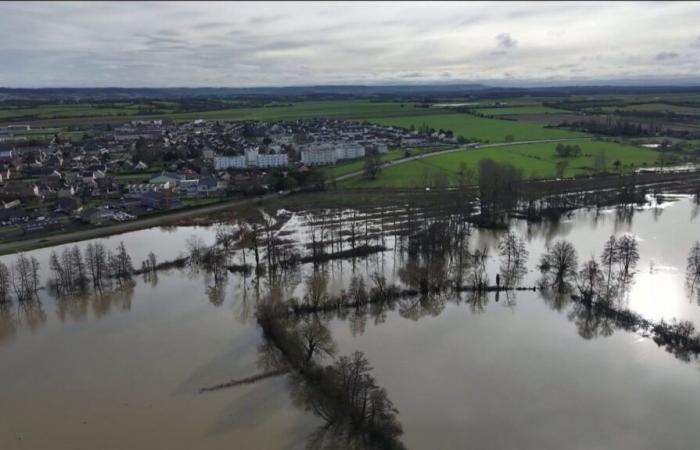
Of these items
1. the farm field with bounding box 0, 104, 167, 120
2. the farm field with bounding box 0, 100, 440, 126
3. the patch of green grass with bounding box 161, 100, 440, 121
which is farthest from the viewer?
the patch of green grass with bounding box 161, 100, 440, 121

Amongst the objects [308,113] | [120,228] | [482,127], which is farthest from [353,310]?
[308,113]

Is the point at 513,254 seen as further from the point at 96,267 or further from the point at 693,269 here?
the point at 96,267

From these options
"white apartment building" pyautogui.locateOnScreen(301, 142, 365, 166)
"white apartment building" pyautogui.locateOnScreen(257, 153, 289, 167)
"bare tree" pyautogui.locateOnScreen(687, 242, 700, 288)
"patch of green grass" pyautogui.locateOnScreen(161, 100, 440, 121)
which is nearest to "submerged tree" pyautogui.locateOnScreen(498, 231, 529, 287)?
"bare tree" pyautogui.locateOnScreen(687, 242, 700, 288)

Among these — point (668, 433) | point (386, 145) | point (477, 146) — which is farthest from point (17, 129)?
point (668, 433)

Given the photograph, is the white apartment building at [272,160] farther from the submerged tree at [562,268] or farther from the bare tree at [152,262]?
the submerged tree at [562,268]

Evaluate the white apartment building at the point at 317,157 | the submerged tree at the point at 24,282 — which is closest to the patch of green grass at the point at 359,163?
the white apartment building at the point at 317,157

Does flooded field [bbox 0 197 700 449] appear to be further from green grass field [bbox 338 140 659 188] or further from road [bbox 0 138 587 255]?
green grass field [bbox 338 140 659 188]

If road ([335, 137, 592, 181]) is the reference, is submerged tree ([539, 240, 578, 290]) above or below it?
below
